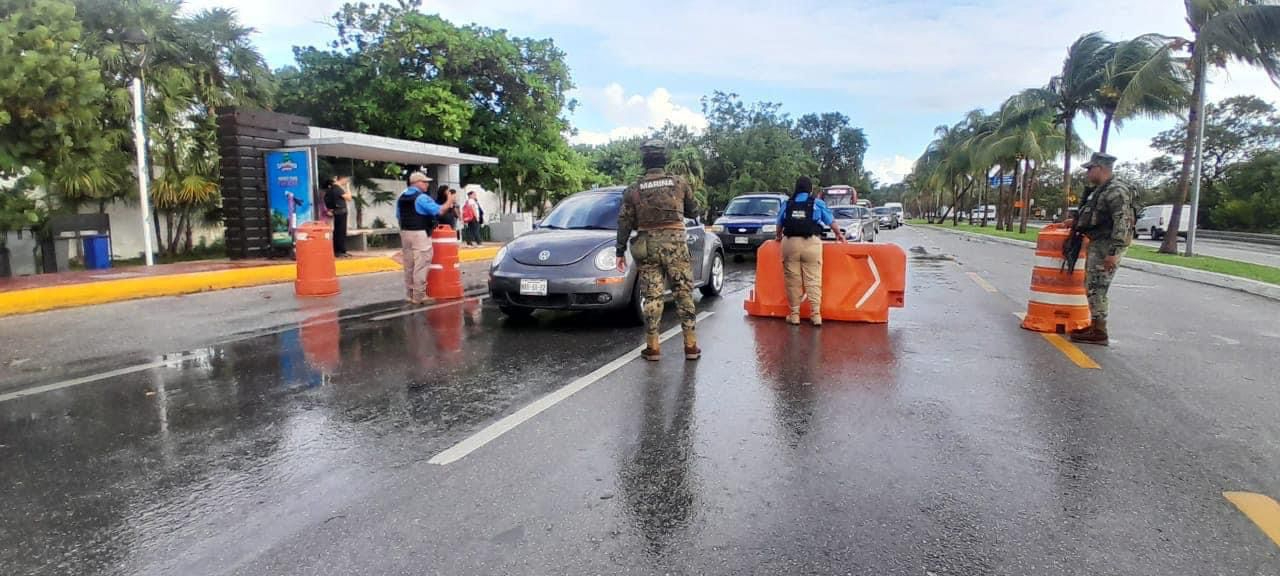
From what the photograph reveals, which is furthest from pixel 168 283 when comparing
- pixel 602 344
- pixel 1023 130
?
pixel 1023 130

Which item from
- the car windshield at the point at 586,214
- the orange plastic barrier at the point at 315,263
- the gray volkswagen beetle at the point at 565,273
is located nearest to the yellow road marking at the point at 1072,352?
the gray volkswagen beetle at the point at 565,273

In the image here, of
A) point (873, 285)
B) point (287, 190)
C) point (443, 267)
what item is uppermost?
point (287, 190)

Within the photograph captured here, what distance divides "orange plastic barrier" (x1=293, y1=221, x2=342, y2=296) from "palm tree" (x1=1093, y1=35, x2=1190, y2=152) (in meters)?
19.8

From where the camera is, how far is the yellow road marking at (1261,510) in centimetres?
305

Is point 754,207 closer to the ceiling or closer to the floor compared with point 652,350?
closer to the ceiling

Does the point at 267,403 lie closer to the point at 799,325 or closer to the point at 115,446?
the point at 115,446

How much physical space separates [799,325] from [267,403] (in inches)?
202

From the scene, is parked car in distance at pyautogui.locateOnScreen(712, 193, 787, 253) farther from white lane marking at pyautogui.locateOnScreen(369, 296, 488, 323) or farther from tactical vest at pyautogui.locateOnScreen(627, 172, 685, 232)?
tactical vest at pyautogui.locateOnScreen(627, 172, 685, 232)

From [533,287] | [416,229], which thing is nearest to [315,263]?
[416,229]

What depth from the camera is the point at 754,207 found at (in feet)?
57.9

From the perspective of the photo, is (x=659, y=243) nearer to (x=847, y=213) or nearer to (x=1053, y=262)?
(x=1053, y=262)

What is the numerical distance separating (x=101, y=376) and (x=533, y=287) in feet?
11.9

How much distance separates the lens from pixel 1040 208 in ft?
280

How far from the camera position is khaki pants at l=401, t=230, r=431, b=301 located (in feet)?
31.1
